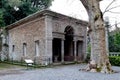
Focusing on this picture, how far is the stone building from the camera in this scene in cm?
1989

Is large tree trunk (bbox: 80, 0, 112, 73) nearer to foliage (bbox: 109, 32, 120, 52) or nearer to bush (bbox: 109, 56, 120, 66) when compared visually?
bush (bbox: 109, 56, 120, 66)

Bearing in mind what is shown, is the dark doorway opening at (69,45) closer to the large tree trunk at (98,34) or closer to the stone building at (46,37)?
the stone building at (46,37)

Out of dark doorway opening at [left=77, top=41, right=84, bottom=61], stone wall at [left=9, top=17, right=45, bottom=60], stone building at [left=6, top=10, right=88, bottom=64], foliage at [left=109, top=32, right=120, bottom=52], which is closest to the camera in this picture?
stone building at [left=6, top=10, right=88, bottom=64]

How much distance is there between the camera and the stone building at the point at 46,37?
65.3ft

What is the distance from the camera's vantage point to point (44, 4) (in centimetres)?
3366

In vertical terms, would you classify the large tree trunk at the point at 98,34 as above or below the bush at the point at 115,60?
above

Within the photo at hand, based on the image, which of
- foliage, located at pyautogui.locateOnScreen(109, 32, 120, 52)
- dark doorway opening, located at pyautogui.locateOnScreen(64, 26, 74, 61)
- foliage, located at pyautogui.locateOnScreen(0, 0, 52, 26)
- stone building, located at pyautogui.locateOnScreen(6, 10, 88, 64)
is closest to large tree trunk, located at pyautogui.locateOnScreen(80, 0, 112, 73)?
stone building, located at pyautogui.locateOnScreen(6, 10, 88, 64)

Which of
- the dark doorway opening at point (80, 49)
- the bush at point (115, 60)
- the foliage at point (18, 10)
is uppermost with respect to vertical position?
the foliage at point (18, 10)

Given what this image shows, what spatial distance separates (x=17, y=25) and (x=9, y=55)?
4725 mm

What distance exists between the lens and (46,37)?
19.7 m

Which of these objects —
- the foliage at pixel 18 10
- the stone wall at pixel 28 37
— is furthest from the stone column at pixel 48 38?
the foliage at pixel 18 10

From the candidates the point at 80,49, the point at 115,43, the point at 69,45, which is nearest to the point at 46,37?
the point at 69,45

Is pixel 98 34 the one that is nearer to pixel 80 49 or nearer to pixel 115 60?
pixel 115 60

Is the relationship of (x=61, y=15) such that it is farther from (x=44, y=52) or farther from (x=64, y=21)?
(x=44, y=52)
